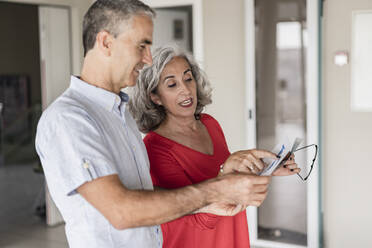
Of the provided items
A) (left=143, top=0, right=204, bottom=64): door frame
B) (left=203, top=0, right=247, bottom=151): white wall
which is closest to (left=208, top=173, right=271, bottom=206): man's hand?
(left=203, top=0, right=247, bottom=151): white wall

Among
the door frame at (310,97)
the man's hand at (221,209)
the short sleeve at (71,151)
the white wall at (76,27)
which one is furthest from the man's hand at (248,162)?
the white wall at (76,27)

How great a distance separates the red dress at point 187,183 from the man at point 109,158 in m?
0.38

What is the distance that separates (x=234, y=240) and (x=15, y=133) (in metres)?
8.59

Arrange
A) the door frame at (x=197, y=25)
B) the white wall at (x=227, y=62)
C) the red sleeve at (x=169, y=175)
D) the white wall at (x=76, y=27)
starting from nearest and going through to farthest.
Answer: the red sleeve at (x=169, y=175), the white wall at (x=227, y=62), the door frame at (x=197, y=25), the white wall at (x=76, y=27)

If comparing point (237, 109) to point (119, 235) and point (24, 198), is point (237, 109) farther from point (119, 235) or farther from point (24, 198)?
point (24, 198)

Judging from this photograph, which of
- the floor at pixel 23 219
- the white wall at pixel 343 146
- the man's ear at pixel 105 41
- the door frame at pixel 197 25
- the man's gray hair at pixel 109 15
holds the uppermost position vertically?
the door frame at pixel 197 25

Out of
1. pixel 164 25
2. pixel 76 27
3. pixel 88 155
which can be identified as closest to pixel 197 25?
pixel 164 25

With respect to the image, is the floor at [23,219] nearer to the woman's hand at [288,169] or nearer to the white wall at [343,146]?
the white wall at [343,146]

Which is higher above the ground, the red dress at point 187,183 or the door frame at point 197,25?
the door frame at point 197,25

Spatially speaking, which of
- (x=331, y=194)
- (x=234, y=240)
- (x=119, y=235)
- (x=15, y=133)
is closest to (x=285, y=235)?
(x=331, y=194)

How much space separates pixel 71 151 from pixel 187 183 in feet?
2.49

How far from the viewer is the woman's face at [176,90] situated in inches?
75.4

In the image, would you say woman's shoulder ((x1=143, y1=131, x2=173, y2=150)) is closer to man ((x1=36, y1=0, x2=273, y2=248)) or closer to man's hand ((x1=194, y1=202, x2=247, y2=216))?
man's hand ((x1=194, y1=202, x2=247, y2=216))

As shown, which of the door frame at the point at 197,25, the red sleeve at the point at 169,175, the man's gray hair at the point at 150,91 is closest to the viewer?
the red sleeve at the point at 169,175
